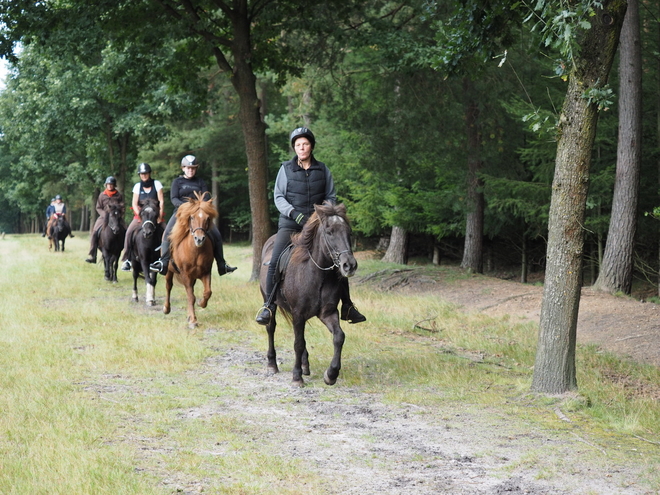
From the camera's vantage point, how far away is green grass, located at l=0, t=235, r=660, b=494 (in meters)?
5.35

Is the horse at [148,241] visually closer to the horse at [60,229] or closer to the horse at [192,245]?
the horse at [192,245]

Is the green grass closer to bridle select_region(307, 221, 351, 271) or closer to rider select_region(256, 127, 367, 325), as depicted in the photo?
rider select_region(256, 127, 367, 325)

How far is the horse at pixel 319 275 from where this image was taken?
794 cm

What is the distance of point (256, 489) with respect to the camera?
4984mm

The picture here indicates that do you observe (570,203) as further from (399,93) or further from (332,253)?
(399,93)

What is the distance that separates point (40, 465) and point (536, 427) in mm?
4181

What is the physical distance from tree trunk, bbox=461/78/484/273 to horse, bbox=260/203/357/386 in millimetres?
10575

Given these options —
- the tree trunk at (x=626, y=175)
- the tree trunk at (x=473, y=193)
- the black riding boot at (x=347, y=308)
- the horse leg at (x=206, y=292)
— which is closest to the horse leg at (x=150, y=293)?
the horse leg at (x=206, y=292)

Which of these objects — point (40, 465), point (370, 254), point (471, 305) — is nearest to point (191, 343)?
point (40, 465)

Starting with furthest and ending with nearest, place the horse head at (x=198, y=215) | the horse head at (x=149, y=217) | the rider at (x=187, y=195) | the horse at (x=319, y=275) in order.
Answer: the horse head at (x=149, y=217) → the rider at (x=187, y=195) → the horse head at (x=198, y=215) → the horse at (x=319, y=275)

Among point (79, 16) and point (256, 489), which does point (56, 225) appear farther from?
point (256, 489)

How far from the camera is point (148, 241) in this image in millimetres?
15297

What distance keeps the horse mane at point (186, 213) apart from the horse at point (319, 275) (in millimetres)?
3770

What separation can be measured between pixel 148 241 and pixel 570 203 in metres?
9.91
